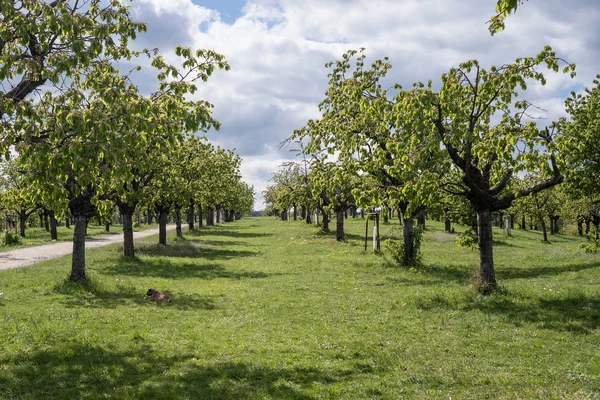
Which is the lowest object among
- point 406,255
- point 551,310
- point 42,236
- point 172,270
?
point 551,310

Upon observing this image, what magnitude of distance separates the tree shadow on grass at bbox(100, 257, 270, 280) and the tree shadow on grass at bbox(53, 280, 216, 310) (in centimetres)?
432

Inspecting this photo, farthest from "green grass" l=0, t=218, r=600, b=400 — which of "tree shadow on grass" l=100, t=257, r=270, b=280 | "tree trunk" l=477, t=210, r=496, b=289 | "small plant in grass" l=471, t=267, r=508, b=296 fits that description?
"tree trunk" l=477, t=210, r=496, b=289

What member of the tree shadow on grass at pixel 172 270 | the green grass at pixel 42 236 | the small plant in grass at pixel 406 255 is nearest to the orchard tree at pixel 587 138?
the small plant in grass at pixel 406 255

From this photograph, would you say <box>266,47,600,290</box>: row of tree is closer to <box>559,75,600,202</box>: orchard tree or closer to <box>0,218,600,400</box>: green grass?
<box>0,218,600,400</box>: green grass

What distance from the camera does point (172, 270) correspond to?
2503 cm

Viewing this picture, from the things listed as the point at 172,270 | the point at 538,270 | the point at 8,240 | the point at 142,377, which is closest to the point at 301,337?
the point at 142,377

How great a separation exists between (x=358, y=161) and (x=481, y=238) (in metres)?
7.36

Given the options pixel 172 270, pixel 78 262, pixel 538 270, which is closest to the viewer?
pixel 78 262

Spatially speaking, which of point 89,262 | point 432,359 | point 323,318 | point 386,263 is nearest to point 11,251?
point 89,262

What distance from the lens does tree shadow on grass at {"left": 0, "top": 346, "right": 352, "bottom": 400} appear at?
8.16 m

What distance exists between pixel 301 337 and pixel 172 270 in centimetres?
1474

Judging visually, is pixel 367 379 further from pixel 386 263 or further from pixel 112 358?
pixel 386 263

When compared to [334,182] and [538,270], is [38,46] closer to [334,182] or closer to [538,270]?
[334,182]

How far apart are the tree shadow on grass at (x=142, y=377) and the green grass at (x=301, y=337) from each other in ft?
0.12
